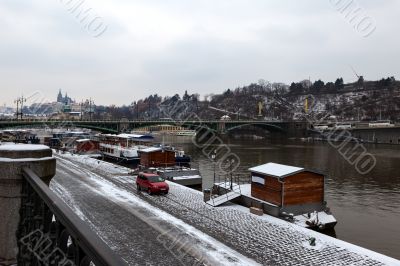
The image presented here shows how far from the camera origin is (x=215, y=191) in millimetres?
31672

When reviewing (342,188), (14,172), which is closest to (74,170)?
(342,188)

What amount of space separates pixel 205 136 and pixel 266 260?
4894 inches

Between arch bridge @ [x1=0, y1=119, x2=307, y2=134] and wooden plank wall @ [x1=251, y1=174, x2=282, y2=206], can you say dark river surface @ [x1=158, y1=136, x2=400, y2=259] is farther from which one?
arch bridge @ [x1=0, y1=119, x2=307, y2=134]

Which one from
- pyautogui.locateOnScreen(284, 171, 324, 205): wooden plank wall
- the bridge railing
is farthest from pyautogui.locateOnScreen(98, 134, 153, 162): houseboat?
the bridge railing

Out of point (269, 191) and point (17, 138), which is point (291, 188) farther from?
point (17, 138)

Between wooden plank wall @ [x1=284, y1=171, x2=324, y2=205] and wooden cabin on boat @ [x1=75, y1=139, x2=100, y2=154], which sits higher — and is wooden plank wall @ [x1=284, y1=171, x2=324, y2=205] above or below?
above

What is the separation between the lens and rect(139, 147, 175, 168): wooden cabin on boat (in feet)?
164

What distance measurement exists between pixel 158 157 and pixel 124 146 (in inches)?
749

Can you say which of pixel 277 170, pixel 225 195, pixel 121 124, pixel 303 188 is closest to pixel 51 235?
pixel 303 188

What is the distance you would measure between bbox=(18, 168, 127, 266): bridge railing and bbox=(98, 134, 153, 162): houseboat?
198ft

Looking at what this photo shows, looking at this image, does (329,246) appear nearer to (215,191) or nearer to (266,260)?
(266,260)

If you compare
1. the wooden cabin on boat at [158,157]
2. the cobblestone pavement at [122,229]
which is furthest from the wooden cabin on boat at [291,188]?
the wooden cabin on boat at [158,157]

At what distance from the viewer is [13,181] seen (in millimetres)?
4383

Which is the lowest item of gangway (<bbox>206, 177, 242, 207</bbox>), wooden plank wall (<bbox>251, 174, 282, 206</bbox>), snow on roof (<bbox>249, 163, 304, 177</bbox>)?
gangway (<bbox>206, 177, 242, 207</bbox>)
